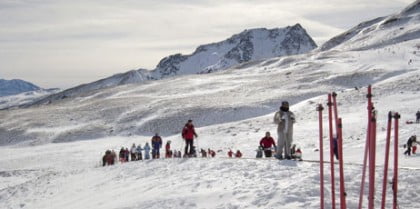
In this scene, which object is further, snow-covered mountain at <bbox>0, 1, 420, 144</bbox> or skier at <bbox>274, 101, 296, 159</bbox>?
snow-covered mountain at <bbox>0, 1, 420, 144</bbox>

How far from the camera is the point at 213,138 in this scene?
55.0 meters

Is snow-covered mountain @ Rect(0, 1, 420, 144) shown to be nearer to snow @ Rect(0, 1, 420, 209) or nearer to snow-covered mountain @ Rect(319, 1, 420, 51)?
snow @ Rect(0, 1, 420, 209)

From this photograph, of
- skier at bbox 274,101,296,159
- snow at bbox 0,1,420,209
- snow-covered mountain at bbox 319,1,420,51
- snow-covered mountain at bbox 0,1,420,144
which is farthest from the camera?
snow-covered mountain at bbox 319,1,420,51

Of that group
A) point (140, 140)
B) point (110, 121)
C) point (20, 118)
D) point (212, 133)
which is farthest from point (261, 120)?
point (20, 118)

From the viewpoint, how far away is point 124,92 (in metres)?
114

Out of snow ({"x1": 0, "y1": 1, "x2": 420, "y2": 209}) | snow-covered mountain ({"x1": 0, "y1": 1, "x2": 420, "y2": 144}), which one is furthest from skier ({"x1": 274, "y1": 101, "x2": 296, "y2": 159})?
snow-covered mountain ({"x1": 0, "y1": 1, "x2": 420, "y2": 144})

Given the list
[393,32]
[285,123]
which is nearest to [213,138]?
[285,123]

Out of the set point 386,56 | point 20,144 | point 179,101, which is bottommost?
point 20,144

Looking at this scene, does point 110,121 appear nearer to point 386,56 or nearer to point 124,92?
point 124,92

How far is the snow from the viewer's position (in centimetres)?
1473

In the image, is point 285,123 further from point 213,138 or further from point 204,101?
point 204,101

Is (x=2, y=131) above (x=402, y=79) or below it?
below

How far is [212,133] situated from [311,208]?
152 feet

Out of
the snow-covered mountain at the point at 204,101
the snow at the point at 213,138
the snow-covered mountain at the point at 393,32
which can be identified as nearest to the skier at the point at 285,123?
the snow at the point at 213,138
